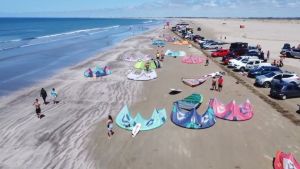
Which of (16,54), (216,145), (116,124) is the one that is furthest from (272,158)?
(16,54)

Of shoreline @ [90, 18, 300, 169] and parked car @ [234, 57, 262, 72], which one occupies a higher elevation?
parked car @ [234, 57, 262, 72]

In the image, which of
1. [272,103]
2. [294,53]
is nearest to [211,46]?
[294,53]

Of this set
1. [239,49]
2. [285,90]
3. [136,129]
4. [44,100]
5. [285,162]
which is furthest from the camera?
[239,49]

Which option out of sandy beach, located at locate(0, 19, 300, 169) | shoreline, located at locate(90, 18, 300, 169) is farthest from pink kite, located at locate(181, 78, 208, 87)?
shoreline, located at locate(90, 18, 300, 169)

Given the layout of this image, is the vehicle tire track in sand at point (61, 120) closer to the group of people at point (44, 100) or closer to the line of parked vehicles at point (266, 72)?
the group of people at point (44, 100)

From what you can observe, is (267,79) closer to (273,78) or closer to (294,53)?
(273,78)

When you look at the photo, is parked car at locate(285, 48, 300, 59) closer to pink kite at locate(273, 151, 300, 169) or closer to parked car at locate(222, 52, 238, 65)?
parked car at locate(222, 52, 238, 65)
